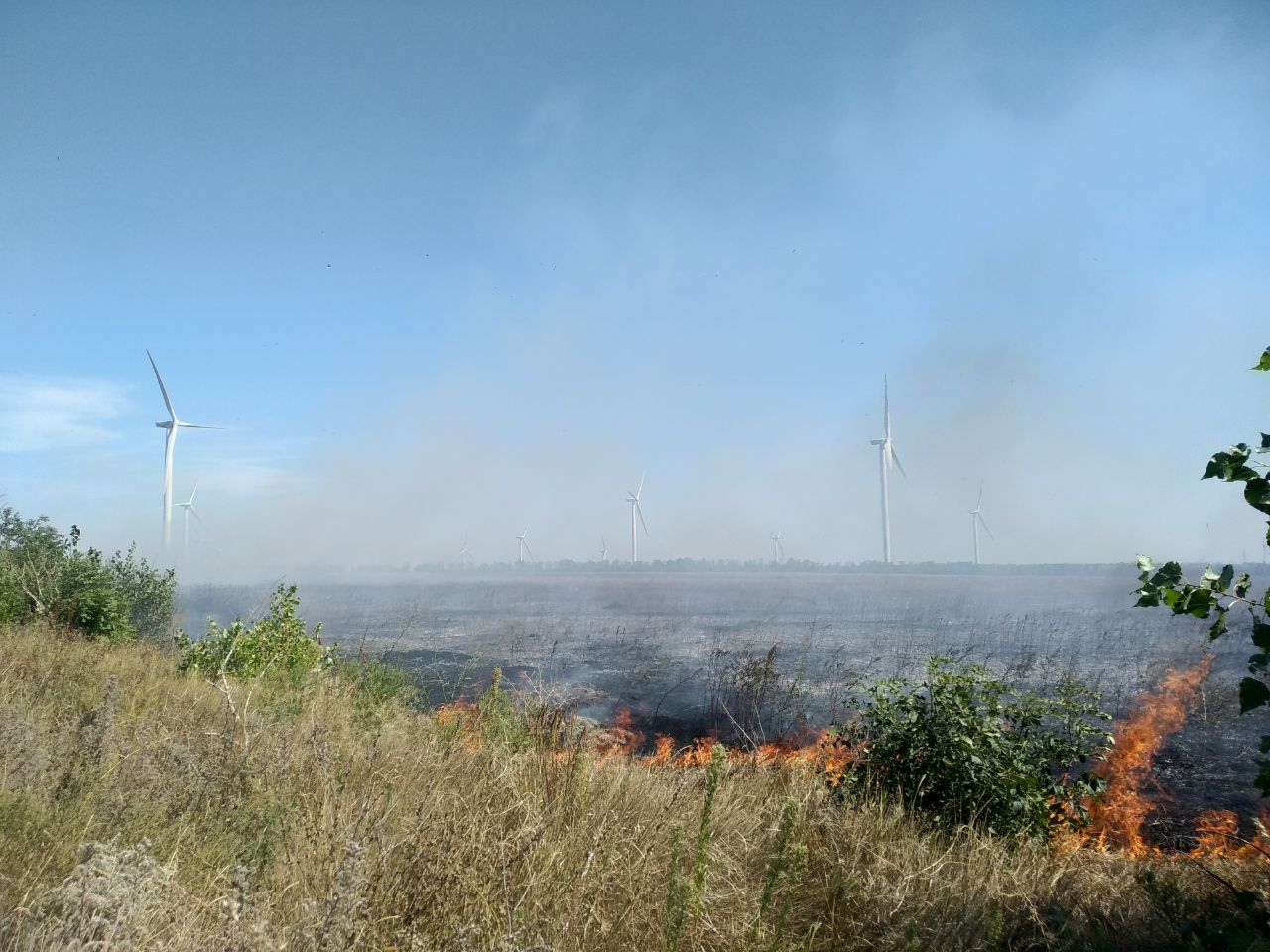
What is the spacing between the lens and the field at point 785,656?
13.7 meters

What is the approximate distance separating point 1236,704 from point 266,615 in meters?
19.4

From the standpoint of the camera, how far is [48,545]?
16078 mm

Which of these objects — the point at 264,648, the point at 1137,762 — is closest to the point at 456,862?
the point at 264,648

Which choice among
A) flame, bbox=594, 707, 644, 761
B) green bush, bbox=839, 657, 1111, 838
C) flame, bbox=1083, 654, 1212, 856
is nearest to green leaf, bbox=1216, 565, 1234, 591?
green bush, bbox=839, 657, 1111, 838

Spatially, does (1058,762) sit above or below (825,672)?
above

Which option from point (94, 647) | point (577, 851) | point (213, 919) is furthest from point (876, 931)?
point (94, 647)

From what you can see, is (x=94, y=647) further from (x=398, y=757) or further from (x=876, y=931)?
(x=876, y=931)

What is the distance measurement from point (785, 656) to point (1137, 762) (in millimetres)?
13842

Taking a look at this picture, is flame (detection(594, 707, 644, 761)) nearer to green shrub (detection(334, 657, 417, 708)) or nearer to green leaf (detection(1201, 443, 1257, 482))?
green shrub (detection(334, 657, 417, 708))

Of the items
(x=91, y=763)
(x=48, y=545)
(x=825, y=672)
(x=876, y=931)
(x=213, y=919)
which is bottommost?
(x=825, y=672)

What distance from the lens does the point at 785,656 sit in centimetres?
2577

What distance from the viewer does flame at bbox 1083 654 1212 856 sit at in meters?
9.38

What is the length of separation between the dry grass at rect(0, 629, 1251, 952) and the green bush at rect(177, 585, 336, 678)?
532 cm

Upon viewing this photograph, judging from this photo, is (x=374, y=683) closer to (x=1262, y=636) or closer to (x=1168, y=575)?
(x=1168, y=575)
